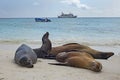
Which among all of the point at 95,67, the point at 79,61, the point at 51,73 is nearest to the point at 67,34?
the point at 79,61

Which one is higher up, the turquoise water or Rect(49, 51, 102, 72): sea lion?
Rect(49, 51, 102, 72): sea lion

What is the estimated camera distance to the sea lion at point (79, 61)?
731cm

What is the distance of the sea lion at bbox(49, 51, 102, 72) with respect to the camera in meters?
7.31

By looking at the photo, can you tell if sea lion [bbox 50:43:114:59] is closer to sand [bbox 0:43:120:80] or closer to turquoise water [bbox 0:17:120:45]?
sand [bbox 0:43:120:80]

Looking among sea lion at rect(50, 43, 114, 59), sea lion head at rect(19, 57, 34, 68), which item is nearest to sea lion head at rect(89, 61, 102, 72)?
sea lion head at rect(19, 57, 34, 68)

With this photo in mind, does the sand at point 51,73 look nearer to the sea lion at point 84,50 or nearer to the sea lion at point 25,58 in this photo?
the sea lion at point 25,58

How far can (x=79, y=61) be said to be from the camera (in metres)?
7.77

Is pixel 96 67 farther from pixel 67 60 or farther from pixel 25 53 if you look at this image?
pixel 25 53

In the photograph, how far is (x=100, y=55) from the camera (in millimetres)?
9289

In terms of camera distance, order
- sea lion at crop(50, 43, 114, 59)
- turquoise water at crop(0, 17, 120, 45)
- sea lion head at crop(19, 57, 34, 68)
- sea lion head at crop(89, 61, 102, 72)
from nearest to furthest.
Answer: sea lion head at crop(89, 61, 102, 72) < sea lion head at crop(19, 57, 34, 68) < sea lion at crop(50, 43, 114, 59) < turquoise water at crop(0, 17, 120, 45)

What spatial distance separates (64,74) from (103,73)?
39.1 inches

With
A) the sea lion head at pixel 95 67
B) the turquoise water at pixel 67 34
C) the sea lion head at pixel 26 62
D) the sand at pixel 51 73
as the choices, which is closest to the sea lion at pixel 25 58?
the sea lion head at pixel 26 62

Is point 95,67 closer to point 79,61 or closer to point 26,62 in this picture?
point 79,61

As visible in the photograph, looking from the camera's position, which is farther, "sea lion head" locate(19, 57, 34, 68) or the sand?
"sea lion head" locate(19, 57, 34, 68)
